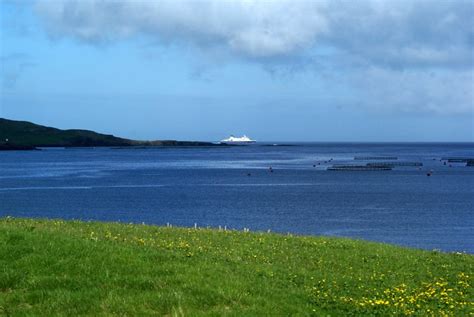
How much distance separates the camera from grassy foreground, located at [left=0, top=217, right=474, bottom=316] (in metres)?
12.3

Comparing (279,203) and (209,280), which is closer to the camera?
(209,280)

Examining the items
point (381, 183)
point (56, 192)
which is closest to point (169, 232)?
point (56, 192)

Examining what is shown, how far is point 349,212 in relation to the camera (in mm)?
71438

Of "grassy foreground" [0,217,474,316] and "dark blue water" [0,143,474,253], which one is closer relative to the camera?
"grassy foreground" [0,217,474,316]

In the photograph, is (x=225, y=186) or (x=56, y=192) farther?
(x=225, y=186)

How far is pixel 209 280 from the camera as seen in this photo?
13688 mm

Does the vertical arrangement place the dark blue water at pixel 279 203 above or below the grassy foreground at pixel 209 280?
below

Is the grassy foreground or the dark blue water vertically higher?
the grassy foreground

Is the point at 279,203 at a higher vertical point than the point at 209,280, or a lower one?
lower

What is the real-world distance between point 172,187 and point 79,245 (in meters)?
91.0

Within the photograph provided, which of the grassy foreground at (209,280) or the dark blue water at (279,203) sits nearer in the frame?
the grassy foreground at (209,280)

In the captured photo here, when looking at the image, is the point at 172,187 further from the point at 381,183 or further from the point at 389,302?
the point at 389,302

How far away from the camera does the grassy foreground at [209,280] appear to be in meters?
12.3

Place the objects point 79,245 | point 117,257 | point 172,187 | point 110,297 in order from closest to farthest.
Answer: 1. point 110,297
2. point 117,257
3. point 79,245
4. point 172,187
